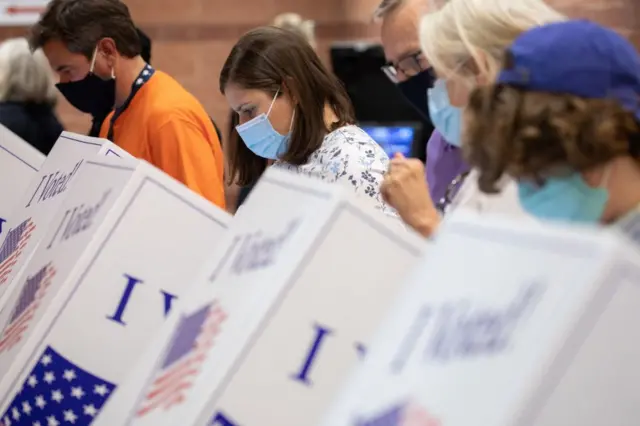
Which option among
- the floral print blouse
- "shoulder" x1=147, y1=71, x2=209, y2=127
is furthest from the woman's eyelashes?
"shoulder" x1=147, y1=71, x2=209, y2=127

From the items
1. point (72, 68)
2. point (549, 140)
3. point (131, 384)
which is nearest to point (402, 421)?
point (549, 140)

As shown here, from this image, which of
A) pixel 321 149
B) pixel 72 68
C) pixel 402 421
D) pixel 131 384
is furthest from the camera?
pixel 72 68

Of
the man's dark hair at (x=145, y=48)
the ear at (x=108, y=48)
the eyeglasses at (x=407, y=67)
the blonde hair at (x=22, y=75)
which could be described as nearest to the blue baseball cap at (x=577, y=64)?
the eyeglasses at (x=407, y=67)

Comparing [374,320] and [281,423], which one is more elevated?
[374,320]

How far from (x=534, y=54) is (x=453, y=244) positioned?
0.92ft

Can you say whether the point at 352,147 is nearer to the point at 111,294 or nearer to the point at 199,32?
the point at 111,294

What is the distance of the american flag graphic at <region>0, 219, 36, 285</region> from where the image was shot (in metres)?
2.03

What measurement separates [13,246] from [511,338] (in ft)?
4.88

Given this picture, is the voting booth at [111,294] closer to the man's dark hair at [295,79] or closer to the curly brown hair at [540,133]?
the curly brown hair at [540,133]

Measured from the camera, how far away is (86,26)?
278 cm

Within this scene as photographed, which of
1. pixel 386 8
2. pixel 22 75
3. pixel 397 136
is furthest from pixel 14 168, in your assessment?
pixel 397 136

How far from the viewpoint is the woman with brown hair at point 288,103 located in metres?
2.25

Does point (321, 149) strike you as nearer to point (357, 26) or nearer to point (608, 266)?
point (608, 266)

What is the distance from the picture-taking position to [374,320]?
1133 mm
